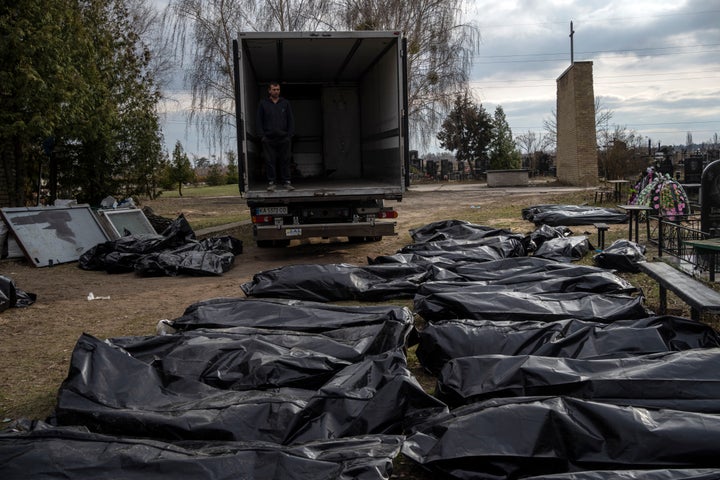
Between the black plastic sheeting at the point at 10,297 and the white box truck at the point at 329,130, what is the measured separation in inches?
127

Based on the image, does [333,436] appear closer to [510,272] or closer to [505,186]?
[510,272]

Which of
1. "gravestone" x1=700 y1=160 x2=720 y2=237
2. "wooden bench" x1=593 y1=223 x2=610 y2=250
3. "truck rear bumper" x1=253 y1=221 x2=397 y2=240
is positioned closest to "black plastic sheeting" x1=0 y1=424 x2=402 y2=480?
"gravestone" x1=700 y1=160 x2=720 y2=237

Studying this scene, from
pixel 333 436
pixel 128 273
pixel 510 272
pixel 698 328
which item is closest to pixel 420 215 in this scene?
pixel 128 273

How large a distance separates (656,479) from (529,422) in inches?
23.2

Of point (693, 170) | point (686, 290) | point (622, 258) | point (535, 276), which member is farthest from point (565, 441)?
point (693, 170)

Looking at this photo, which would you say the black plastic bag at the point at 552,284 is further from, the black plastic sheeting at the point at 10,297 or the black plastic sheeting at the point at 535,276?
the black plastic sheeting at the point at 10,297

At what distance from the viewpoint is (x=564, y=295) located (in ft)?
18.1

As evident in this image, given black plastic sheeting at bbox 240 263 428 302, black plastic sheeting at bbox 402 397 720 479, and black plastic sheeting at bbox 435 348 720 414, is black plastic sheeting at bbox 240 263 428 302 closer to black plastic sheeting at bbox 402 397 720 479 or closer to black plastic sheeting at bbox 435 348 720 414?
black plastic sheeting at bbox 435 348 720 414

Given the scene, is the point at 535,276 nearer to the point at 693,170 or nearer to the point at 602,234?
the point at 602,234

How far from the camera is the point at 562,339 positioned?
412 cm

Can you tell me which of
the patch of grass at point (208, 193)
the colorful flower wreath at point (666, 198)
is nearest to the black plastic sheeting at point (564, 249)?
the colorful flower wreath at point (666, 198)

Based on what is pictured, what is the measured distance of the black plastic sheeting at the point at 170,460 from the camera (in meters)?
2.52

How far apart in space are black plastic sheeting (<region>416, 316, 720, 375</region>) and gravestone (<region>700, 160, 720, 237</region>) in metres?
3.91

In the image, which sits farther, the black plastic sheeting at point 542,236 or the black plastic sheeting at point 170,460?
the black plastic sheeting at point 542,236
